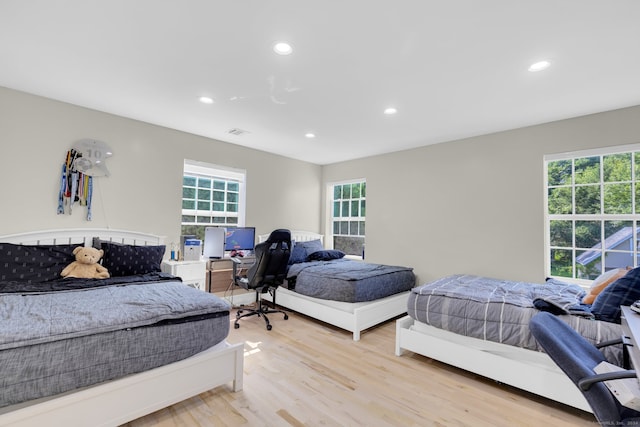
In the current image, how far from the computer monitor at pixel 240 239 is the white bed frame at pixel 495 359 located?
106 inches

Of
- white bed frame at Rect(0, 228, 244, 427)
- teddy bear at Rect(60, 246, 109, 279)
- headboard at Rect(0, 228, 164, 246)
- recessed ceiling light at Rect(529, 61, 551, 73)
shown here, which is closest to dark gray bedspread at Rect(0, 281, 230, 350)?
white bed frame at Rect(0, 228, 244, 427)

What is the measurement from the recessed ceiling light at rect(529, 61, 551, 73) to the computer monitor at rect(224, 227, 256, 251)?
397 cm

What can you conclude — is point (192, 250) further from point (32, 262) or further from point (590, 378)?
point (590, 378)

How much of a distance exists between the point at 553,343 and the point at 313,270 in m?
3.05

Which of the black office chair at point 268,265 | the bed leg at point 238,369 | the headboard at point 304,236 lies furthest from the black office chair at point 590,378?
the headboard at point 304,236

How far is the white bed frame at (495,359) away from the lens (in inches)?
83.3

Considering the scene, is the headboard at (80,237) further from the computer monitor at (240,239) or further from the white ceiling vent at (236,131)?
the white ceiling vent at (236,131)

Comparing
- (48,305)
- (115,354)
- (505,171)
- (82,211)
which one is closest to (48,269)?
(82,211)

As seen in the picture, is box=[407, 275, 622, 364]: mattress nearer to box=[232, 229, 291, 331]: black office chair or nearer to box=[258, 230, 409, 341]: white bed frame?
box=[258, 230, 409, 341]: white bed frame

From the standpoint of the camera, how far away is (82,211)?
3410 millimetres

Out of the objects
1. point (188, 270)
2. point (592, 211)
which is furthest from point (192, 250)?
point (592, 211)

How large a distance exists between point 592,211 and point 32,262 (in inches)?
230

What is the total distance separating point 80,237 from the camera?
10.9 feet

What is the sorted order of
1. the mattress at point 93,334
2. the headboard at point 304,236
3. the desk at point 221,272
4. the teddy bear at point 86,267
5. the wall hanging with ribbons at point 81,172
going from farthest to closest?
1. the headboard at point 304,236
2. the desk at point 221,272
3. the wall hanging with ribbons at point 81,172
4. the teddy bear at point 86,267
5. the mattress at point 93,334
